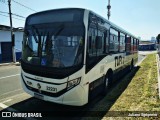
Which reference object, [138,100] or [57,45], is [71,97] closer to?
[57,45]

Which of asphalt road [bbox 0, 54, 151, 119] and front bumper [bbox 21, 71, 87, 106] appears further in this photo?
asphalt road [bbox 0, 54, 151, 119]

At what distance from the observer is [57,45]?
571 cm

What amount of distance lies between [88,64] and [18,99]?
3.53 m

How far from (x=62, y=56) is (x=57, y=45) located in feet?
1.31

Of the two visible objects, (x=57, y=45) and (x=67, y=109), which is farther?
(x=67, y=109)

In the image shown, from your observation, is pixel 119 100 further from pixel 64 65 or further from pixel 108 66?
pixel 64 65

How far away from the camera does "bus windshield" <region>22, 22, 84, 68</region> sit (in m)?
5.50

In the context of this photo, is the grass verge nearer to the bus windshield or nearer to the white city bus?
the white city bus

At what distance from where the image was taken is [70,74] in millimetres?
5395


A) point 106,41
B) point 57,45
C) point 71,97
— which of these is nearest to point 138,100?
point 106,41

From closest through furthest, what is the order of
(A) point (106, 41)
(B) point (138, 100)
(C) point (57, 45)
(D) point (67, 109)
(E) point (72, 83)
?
1. (E) point (72, 83)
2. (C) point (57, 45)
3. (D) point (67, 109)
4. (B) point (138, 100)
5. (A) point (106, 41)

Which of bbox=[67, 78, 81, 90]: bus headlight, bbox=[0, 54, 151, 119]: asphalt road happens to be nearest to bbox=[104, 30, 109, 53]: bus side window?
bbox=[0, 54, 151, 119]: asphalt road

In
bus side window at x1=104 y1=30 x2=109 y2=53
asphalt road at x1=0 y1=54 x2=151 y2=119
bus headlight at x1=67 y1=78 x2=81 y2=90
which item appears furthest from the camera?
bus side window at x1=104 y1=30 x2=109 y2=53

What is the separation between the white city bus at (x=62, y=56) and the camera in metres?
5.47
